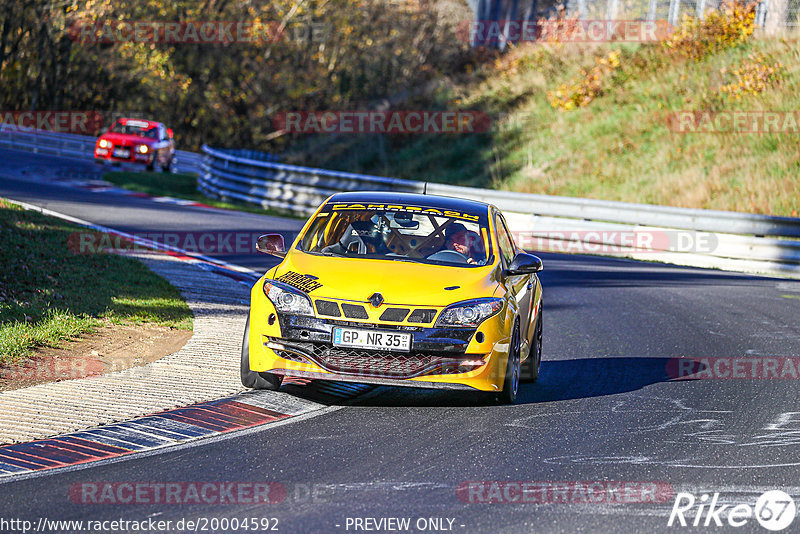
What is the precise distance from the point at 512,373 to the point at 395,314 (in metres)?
1.10

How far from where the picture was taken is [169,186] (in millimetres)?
31250

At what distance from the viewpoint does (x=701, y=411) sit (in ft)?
27.4

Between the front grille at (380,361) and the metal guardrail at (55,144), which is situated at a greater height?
the metal guardrail at (55,144)

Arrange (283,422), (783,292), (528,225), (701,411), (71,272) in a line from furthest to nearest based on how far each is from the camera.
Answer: (528,225), (783,292), (71,272), (701,411), (283,422)

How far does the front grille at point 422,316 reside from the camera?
7650 millimetres

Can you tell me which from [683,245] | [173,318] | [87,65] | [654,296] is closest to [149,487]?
[173,318]

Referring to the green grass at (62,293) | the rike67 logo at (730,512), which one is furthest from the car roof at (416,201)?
the rike67 logo at (730,512)

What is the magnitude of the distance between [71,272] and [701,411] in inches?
301

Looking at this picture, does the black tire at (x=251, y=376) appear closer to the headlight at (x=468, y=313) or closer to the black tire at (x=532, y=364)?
the headlight at (x=468, y=313)

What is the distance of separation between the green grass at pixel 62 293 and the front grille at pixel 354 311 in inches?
116

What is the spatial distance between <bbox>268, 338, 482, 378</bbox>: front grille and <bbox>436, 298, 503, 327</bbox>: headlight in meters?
0.23

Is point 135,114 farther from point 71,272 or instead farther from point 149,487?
point 149,487

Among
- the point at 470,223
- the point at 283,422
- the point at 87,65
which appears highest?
the point at 87,65

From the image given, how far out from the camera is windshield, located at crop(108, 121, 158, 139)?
1366 inches
